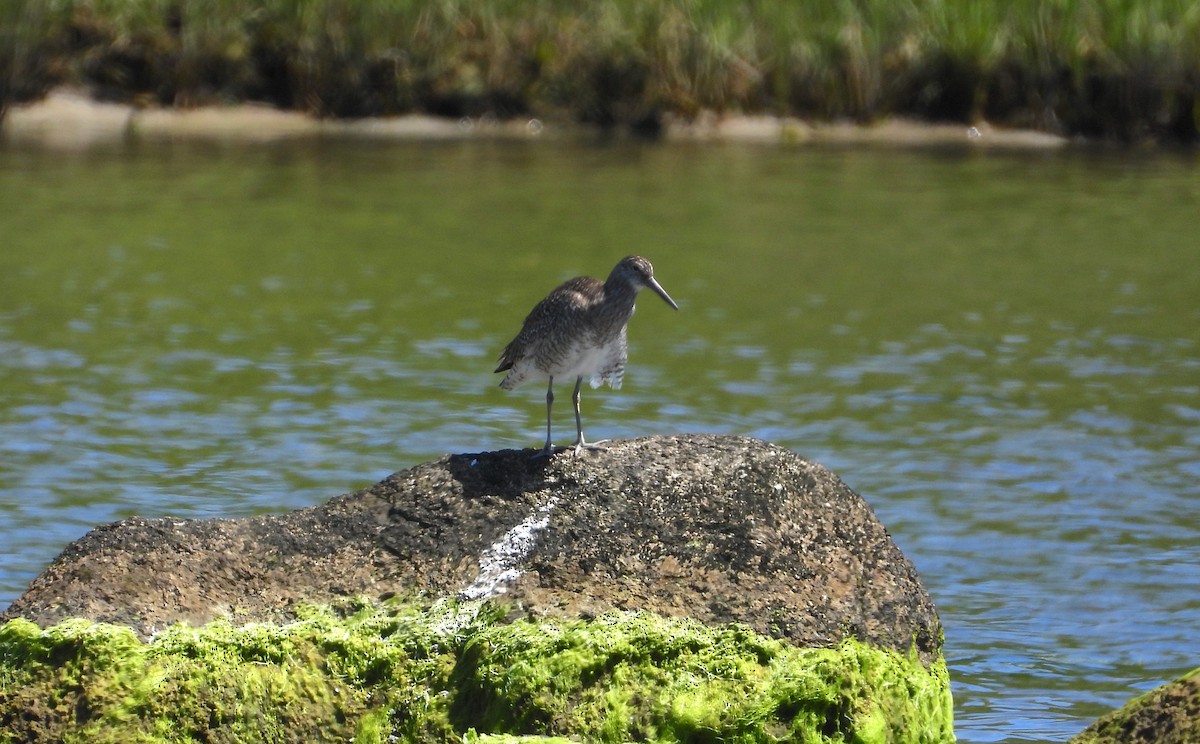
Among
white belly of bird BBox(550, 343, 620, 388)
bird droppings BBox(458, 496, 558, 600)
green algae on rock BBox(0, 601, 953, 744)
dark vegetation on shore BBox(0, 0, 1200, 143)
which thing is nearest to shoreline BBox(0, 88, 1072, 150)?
dark vegetation on shore BBox(0, 0, 1200, 143)

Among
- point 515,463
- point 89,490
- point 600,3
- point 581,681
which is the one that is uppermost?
point 600,3

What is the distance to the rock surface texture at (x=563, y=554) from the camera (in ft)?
16.9

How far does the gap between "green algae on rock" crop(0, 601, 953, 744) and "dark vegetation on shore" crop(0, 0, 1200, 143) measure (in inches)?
662

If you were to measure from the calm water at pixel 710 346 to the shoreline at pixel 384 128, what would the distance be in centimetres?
148

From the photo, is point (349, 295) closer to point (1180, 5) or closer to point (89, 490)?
point (89, 490)

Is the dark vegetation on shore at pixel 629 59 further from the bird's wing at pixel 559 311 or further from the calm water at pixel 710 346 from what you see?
the bird's wing at pixel 559 311

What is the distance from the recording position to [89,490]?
9180mm

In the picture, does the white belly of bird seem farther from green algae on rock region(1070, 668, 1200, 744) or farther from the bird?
green algae on rock region(1070, 668, 1200, 744)

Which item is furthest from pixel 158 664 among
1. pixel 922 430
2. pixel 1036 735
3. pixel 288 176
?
pixel 288 176

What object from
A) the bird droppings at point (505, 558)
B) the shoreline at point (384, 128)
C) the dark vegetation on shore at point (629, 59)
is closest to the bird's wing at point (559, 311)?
the bird droppings at point (505, 558)

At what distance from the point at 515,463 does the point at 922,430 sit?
5261mm

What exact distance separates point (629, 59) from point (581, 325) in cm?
1605

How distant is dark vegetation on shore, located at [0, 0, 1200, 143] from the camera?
21234 millimetres

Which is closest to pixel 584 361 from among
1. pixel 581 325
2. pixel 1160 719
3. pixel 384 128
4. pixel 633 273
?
pixel 581 325
